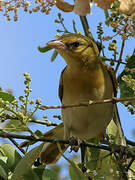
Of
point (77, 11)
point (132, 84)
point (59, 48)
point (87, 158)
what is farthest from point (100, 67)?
point (77, 11)

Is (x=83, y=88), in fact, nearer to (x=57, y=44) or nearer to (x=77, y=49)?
(x=77, y=49)

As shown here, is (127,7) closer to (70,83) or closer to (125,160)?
(125,160)

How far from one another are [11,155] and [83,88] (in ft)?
3.18

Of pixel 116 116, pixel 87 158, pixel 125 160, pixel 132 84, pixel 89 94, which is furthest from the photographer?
pixel 89 94

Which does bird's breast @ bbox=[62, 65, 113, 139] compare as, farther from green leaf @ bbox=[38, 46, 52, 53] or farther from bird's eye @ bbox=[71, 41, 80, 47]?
green leaf @ bbox=[38, 46, 52, 53]

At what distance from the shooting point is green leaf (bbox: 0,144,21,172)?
1.84 metres

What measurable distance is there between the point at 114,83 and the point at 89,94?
0.99 feet

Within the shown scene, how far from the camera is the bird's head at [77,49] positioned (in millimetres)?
2482

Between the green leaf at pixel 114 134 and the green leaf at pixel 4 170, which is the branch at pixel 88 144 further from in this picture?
the green leaf at pixel 4 170

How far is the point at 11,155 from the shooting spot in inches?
72.8

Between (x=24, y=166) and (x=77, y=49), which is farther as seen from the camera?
(x=77, y=49)

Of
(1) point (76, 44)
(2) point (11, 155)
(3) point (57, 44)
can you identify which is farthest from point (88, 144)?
(1) point (76, 44)

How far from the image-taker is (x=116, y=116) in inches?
95.0

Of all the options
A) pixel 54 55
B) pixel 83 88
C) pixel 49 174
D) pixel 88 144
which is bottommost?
pixel 49 174
